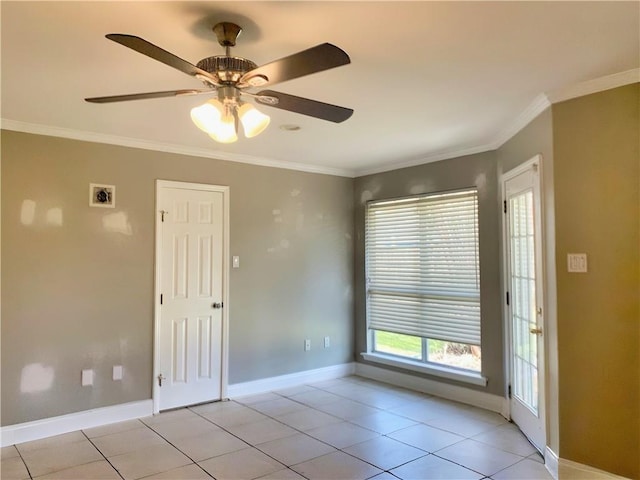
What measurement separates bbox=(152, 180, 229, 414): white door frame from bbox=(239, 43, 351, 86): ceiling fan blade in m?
2.51

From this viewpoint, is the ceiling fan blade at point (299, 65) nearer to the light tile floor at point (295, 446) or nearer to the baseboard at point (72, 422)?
the light tile floor at point (295, 446)

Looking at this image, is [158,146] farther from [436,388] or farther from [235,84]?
[436,388]

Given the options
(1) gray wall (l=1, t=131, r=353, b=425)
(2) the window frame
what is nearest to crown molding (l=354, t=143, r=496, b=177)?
(2) the window frame

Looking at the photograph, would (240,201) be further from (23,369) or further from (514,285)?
(514,285)

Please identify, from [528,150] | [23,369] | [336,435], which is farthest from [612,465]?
[23,369]

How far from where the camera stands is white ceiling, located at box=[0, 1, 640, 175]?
193cm

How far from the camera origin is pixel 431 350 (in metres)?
4.77

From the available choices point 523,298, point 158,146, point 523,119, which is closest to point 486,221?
point 523,298

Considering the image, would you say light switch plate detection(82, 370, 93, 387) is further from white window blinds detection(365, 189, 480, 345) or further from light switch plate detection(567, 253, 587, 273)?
light switch plate detection(567, 253, 587, 273)

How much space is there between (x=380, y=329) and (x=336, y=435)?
1.84 m

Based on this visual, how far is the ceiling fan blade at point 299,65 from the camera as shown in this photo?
5.30 feet

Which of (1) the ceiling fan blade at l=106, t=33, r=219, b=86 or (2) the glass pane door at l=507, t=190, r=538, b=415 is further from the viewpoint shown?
(2) the glass pane door at l=507, t=190, r=538, b=415

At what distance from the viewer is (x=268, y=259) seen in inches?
192

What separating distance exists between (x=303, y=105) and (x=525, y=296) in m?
2.40
